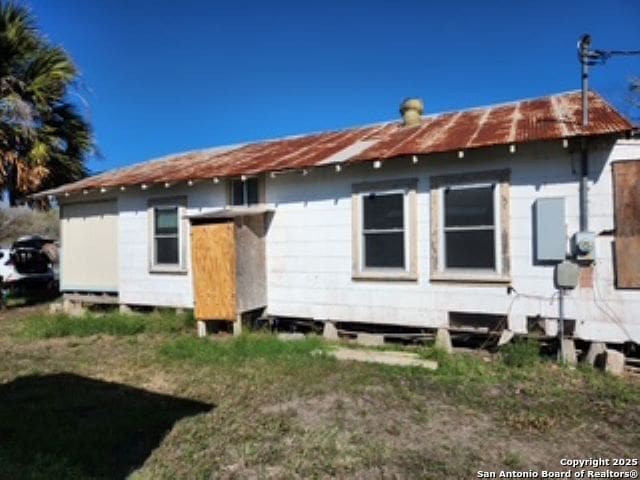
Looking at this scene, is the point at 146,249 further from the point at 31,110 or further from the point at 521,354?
the point at 521,354

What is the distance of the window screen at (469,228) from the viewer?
7.99 m

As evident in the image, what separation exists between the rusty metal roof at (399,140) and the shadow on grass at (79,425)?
15.1ft

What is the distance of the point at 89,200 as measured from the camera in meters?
13.2

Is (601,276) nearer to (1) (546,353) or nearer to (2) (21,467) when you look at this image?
(1) (546,353)

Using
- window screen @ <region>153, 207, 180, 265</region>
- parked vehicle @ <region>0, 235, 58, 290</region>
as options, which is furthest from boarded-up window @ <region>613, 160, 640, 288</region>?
parked vehicle @ <region>0, 235, 58, 290</region>

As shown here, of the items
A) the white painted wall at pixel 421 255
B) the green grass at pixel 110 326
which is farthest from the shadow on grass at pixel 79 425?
the white painted wall at pixel 421 255

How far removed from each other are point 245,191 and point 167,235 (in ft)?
7.58

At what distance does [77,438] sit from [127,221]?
8010mm

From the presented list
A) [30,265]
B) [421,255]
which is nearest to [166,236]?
[421,255]

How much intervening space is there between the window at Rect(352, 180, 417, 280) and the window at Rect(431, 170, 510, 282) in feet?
1.37

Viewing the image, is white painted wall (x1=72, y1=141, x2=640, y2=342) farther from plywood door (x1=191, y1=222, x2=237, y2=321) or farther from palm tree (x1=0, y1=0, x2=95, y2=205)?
palm tree (x1=0, y1=0, x2=95, y2=205)

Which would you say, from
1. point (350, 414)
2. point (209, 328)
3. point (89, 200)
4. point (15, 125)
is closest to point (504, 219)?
point (350, 414)

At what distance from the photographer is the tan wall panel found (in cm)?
1278

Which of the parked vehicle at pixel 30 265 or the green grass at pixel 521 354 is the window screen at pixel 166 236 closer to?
the green grass at pixel 521 354
